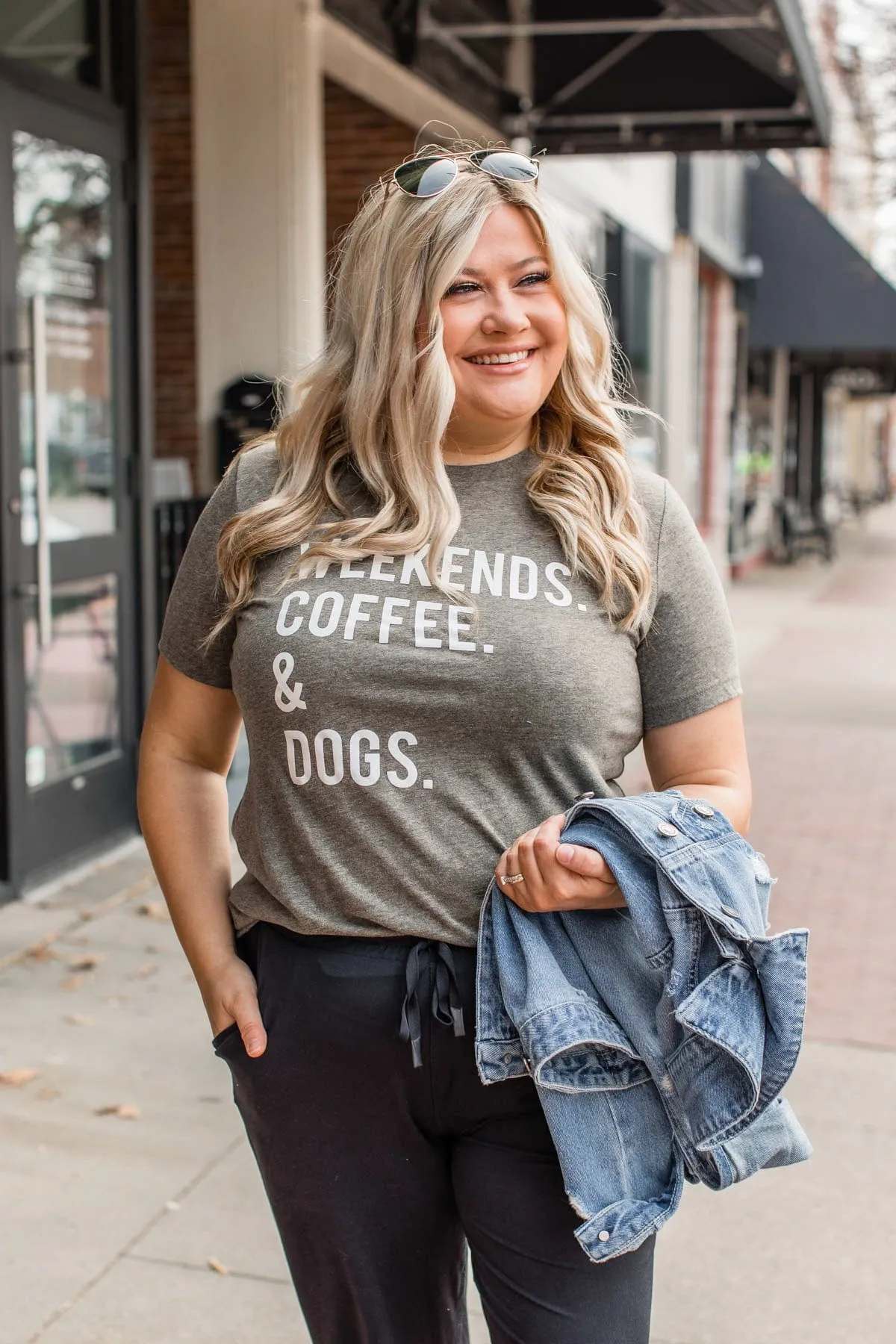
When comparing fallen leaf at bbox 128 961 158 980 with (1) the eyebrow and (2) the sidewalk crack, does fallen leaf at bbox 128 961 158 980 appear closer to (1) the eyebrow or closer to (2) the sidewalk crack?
(2) the sidewalk crack

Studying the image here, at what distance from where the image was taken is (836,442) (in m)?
43.7

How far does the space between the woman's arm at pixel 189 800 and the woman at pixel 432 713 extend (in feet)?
0.11

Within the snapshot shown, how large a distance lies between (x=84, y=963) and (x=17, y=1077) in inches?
33.7

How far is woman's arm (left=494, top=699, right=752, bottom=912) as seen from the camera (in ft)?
5.66

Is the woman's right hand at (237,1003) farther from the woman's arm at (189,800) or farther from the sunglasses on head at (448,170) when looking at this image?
the sunglasses on head at (448,170)

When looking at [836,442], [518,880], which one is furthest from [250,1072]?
[836,442]

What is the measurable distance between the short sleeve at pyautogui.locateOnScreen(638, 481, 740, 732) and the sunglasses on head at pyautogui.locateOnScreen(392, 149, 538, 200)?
441mm

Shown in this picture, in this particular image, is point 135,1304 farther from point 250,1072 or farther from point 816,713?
point 816,713

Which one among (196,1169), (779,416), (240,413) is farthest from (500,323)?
(779,416)

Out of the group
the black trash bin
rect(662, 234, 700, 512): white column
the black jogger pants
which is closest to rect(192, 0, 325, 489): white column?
the black trash bin

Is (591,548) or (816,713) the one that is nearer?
(591,548)

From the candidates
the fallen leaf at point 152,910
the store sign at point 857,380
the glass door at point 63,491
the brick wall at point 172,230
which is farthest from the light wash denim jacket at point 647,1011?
the store sign at point 857,380

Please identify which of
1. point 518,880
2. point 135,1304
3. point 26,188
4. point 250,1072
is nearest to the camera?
point 518,880

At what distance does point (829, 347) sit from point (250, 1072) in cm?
1897
